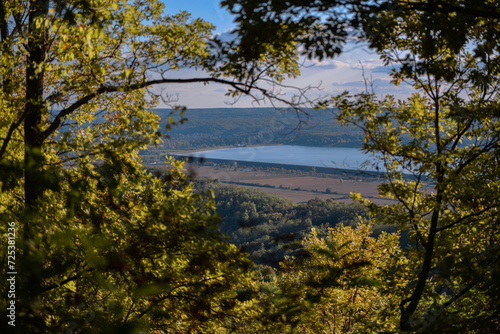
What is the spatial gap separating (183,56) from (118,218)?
335 cm

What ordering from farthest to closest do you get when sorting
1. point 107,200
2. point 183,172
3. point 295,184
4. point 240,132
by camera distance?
point 295,184, point 240,132, point 183,172, point 107,200

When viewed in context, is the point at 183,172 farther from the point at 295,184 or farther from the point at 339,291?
the point at 295,184

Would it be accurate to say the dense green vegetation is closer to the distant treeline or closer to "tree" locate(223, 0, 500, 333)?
the distant treeline

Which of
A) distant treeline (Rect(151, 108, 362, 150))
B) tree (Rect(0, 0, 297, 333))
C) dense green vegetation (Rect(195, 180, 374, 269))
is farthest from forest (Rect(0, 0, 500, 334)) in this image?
dense green vegetation (Rect(195, 180, 374, 269))

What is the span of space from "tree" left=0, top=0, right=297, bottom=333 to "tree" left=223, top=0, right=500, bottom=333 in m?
1.11

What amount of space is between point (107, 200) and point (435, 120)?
6.26m

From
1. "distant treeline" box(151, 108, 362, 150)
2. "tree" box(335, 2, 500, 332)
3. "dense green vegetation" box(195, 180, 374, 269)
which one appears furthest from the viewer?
"dense green vegetation" box(195, 180, 374, 269)

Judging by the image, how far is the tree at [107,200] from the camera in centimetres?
371

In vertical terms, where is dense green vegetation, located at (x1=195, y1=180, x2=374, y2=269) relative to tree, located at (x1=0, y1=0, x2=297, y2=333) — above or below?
below

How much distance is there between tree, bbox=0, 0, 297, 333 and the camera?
3707mm

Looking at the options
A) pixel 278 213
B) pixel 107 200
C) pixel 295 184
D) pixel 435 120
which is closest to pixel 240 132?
pixel 278 213

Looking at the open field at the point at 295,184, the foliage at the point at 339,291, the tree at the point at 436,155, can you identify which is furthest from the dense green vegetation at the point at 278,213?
the tree at the point at 436,155

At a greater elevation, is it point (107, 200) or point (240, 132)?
point (240, 132)

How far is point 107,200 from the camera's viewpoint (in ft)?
17.3
